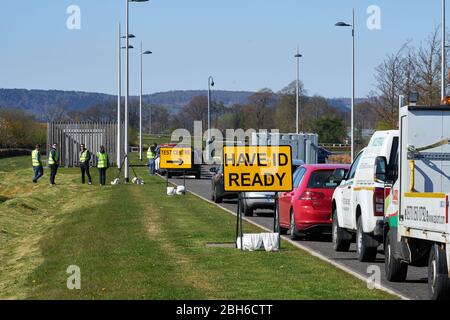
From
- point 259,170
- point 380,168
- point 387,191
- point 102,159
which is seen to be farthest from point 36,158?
point 380,168

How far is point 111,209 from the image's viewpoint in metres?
30.6

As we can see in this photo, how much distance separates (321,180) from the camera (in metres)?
22.8

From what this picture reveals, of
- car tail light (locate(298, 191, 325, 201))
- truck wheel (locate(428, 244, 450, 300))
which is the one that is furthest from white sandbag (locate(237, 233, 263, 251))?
truck wheel (locate(428, 244, 450, 300))

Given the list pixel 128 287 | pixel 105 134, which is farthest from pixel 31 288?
pixel 105 134

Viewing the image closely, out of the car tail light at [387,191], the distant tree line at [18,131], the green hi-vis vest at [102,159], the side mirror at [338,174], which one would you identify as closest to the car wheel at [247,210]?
the side mirror at [338,174]

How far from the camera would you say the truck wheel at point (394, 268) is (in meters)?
15.4

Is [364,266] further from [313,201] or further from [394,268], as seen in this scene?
[313,201]

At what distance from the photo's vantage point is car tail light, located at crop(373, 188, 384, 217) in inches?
678

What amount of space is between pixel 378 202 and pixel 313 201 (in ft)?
17.0
